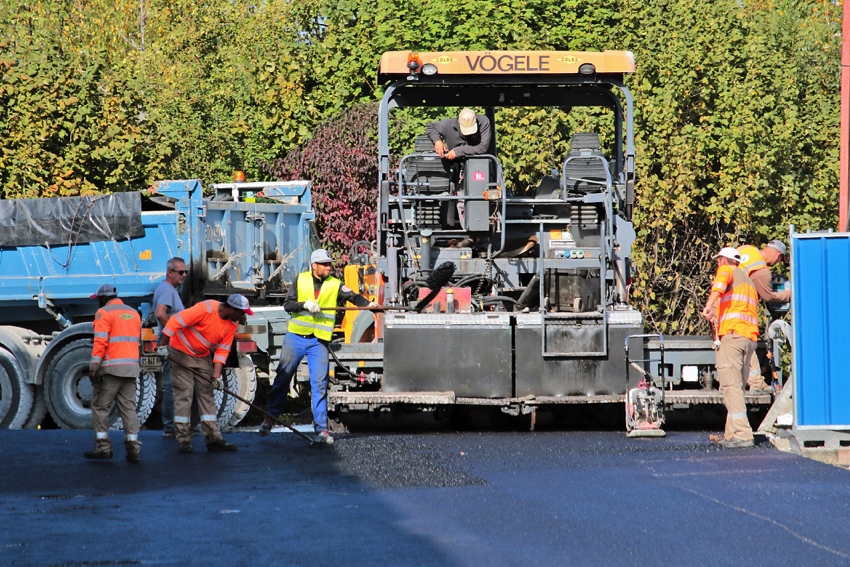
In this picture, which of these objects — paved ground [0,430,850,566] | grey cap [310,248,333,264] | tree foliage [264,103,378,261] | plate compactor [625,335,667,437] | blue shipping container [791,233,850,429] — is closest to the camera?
paved ground [0,430,850,566]

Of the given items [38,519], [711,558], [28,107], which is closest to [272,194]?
[28,107]

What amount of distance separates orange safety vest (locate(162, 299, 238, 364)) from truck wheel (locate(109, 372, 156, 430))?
2.91 meters

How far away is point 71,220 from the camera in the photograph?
46.2 feet

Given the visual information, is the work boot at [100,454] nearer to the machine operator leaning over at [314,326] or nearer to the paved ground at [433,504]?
the paved ground at [433,504]

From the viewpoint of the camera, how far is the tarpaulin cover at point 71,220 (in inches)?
549

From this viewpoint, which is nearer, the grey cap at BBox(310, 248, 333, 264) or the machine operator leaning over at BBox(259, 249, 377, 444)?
the machine operator leaning over at BBox(259, 249, 377, 444)

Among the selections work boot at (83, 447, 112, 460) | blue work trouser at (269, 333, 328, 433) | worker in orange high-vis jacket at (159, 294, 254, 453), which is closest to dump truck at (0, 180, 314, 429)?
blue work trouser at (269, 333, 328, 433)

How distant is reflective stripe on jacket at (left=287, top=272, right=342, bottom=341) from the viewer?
10914mm

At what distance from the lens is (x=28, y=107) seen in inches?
735

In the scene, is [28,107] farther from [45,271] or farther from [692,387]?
[692,387]

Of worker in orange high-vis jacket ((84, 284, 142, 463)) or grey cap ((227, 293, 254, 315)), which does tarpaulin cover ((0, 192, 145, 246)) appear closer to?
worker in orange high-vis jacket ((84, 284, 142, 463))

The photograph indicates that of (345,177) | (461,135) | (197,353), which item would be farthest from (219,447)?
(345,177)

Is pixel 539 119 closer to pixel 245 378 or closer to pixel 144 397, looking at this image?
pixel 245 378

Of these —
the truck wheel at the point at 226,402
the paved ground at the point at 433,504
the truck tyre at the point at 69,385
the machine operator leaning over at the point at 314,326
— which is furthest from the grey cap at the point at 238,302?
the truck tyre at the point at 69,385
